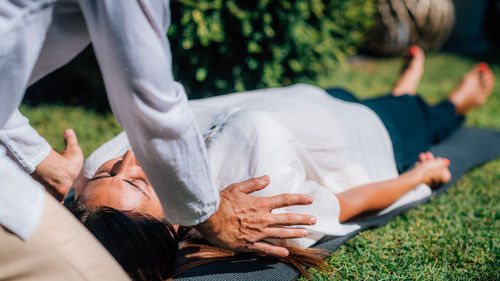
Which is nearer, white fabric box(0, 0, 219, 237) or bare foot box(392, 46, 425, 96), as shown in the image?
white fabric box(0, 0, 219, 237)

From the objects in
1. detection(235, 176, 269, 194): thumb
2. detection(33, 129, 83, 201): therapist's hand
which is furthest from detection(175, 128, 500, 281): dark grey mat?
detection(33, 129, 83, 201): therapist's hand

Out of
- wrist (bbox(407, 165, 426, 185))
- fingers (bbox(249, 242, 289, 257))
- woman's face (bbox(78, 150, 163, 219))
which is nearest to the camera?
fingers (bbox(249, 242, 289, 257))

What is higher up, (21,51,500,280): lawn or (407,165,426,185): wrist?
(407,165,426,185): wrist

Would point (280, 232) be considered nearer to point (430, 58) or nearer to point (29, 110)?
point (29, 110)

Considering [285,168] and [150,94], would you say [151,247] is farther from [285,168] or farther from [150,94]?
[150,94]

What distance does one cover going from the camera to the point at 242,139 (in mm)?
1925

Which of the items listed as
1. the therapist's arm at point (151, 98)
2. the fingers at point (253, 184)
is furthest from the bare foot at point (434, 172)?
the therapist's arm at point (151, 98)

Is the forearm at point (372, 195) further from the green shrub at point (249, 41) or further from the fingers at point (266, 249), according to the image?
the green shrub at point (249, 41)

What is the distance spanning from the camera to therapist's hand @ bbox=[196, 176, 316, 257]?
1437 mm

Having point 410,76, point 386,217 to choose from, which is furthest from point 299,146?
point 410,76

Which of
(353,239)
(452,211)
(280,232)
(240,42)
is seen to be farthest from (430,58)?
(280,232)

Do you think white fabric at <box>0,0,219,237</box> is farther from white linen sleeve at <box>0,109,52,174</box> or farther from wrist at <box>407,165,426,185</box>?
wrist at <box>407,165,426,185</box>

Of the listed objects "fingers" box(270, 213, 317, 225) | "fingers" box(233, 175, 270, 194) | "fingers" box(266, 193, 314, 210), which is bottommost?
"fingers" box(270, 213, 317, 225)

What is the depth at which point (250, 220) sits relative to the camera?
4.82 feet
